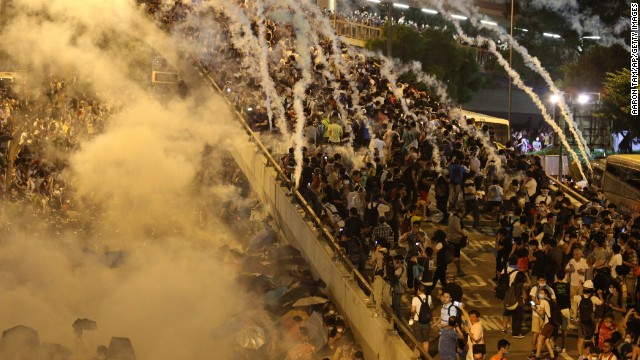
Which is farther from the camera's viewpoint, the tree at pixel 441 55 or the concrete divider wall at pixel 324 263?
the tree at pixel 441 55

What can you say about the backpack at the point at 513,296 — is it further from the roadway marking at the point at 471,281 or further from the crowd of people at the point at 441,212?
the roadway marking at the point at 471,281

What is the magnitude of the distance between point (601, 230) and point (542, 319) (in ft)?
9.10

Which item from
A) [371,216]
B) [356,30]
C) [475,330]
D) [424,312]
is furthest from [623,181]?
[356,30]

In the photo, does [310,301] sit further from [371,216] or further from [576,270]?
[576,270]

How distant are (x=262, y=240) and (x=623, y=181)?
8306 millimetres

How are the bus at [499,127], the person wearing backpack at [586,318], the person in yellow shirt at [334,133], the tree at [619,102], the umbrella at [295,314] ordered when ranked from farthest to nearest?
the tree at [619,102], the bus at [499,127], the person in yellow shirt at [334,133], the umbrella at [295,314], the person wearing backpack at [586,318]

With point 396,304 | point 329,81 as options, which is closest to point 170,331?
point 396,304

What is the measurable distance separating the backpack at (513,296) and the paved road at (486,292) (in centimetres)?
41

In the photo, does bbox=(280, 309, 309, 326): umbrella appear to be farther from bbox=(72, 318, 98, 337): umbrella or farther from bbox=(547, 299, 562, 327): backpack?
bbox=(547, 299, 562, 327): backpack

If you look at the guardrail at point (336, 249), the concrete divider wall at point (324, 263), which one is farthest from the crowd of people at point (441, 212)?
the concrete divider wall at point (324, 263)

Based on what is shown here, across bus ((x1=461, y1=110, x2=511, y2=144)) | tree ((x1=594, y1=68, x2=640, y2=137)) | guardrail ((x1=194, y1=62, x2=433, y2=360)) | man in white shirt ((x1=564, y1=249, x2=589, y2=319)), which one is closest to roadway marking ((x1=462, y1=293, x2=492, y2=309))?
man in white shirt ((x1=564, y1=249, x2=589, y2=319))

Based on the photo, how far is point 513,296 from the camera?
1162 cm

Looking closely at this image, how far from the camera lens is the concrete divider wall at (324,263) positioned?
11367mm

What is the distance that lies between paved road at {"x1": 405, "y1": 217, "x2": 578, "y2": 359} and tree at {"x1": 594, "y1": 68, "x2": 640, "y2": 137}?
1577 centimetres
